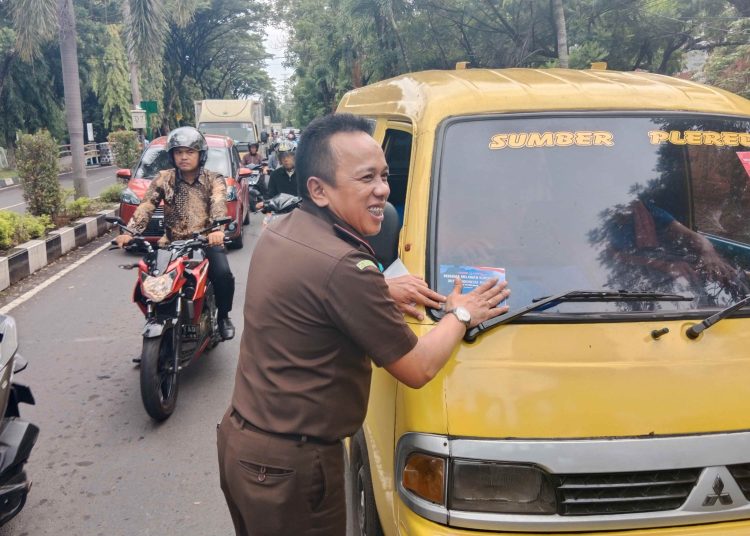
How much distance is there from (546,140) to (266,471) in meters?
1.59

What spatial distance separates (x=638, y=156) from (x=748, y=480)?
1224 millimetres

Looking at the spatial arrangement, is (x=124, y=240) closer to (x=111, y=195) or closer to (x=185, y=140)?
(x=185, y=140)

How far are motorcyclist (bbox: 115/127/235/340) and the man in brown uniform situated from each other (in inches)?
118

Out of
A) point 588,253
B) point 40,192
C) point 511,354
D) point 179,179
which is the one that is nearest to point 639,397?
point 511,354

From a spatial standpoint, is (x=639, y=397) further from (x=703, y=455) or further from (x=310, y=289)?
(x=310, y=289)

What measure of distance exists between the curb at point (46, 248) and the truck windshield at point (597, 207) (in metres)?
7.07

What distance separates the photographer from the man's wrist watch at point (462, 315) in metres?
1.93

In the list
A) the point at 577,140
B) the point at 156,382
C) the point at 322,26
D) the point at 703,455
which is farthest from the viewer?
the point at 322,26

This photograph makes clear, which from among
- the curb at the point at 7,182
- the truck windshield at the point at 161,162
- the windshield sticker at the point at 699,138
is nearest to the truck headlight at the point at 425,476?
the windshield sticker at the point at 699,138

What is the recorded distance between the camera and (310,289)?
1679 mm

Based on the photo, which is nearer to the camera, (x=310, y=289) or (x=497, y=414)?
(x=310, y=289)

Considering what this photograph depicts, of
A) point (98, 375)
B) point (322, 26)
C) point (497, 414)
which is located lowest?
point (98, 375)

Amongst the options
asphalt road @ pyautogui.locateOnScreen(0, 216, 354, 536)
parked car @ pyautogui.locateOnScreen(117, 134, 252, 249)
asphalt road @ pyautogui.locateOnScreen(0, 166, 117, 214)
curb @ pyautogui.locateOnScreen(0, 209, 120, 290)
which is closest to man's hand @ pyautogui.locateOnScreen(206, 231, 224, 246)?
asphalt road @ pyautogui.locateOnScreen(0, 216, 354, 536)

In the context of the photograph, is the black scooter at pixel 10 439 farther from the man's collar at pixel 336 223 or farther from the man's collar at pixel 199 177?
the man's collar at pixel 199 177
